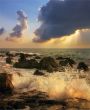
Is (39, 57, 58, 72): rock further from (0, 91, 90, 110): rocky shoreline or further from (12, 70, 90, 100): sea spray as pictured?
(0, 91, 90, 110): rocky shoreline

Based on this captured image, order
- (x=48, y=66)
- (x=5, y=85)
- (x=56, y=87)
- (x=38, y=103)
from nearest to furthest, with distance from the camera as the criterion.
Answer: (x=38, y=103) < (x=5, y=85) < (x=56, y=87) < (x=48, y=66)

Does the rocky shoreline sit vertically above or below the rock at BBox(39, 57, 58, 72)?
below

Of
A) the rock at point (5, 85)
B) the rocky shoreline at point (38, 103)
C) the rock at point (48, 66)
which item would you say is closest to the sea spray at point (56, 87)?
the rock at point (5, 85)

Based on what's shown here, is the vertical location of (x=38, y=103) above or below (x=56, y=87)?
below

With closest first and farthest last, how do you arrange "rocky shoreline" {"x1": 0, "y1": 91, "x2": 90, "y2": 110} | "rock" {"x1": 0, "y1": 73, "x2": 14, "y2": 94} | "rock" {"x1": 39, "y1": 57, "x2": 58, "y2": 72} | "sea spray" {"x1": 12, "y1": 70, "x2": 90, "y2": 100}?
"rocky shoreline" {"x1": 0, "y1": 91, "x2": 90, "y2": 110} < "sea spray" {"x1": 12, "y1": 70, "x2": 90, "y2": 100} < "rock" {"x1": 0, "y1": 73, "x2": 14, "y2": 94} < "rock" {"x1": 39, "y1": 57, "x2": 58, "y2": 72}

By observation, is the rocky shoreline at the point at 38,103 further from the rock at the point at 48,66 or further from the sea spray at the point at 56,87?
the rock at the point at 48,66

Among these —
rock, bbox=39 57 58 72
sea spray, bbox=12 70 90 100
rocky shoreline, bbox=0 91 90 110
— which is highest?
rock, bbox=39 57 58 72

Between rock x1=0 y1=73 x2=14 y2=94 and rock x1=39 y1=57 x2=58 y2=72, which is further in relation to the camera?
rock x1=39 y1=57 x2=58 y2=72

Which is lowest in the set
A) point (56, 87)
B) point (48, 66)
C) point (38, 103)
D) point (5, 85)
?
point (38, 103)

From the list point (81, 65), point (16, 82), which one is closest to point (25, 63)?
point (81, 65)

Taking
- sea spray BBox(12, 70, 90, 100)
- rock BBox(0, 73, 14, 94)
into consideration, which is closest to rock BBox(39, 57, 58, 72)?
sea spray BBox(12, 70, 90, 100)

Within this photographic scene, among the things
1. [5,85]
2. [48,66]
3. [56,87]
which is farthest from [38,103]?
[48,66]

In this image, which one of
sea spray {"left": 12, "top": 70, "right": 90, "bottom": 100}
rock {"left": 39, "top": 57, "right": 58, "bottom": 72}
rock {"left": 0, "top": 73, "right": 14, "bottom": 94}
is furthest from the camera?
rock {"left": 39, "top": 57, "right": 58, "bottom": 72}

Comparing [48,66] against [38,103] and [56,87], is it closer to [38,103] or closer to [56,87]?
[56,87]
